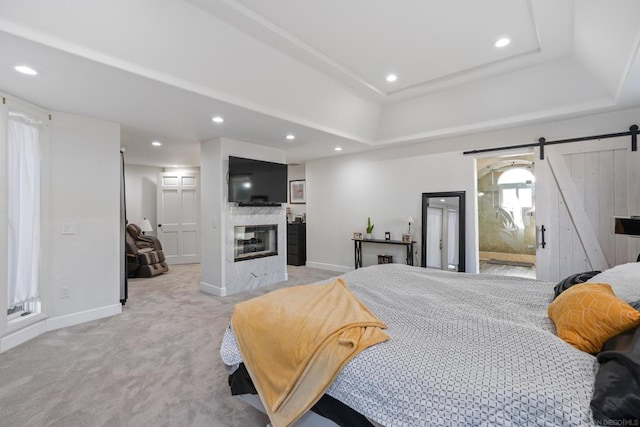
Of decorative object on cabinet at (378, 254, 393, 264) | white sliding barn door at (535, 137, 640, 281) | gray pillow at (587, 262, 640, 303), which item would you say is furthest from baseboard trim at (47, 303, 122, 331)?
white sliding barn door at (535, 137, 640, 281)

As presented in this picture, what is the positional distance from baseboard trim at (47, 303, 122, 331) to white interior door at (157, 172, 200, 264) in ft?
12.2

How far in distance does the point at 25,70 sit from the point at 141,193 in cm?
523

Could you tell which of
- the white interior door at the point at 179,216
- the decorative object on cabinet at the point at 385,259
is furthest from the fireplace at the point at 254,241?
the white interior door at the point at 179,216

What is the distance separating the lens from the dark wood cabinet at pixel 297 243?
671 centimetres

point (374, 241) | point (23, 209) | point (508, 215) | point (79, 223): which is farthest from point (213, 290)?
point (508, 215)

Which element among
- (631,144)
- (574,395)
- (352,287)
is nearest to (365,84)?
(352,287)

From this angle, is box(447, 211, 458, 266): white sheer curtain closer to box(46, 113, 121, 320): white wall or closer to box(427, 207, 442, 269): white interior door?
box(427, 207, 442, 269): white interior door

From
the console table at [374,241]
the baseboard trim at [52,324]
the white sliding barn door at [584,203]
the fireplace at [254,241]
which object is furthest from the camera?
the console table at [374,241]

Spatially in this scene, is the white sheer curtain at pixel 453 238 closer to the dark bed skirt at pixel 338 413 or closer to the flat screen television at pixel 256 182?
the flat screen television at pixel 256 182

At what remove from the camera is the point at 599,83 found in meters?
3.25

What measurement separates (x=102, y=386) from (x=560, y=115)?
5.43 meters

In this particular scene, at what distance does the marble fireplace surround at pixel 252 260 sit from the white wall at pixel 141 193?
3764 millimetres

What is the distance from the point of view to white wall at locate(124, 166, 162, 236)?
23.1ft

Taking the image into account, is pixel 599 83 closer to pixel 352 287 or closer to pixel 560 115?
pixel 560 115
